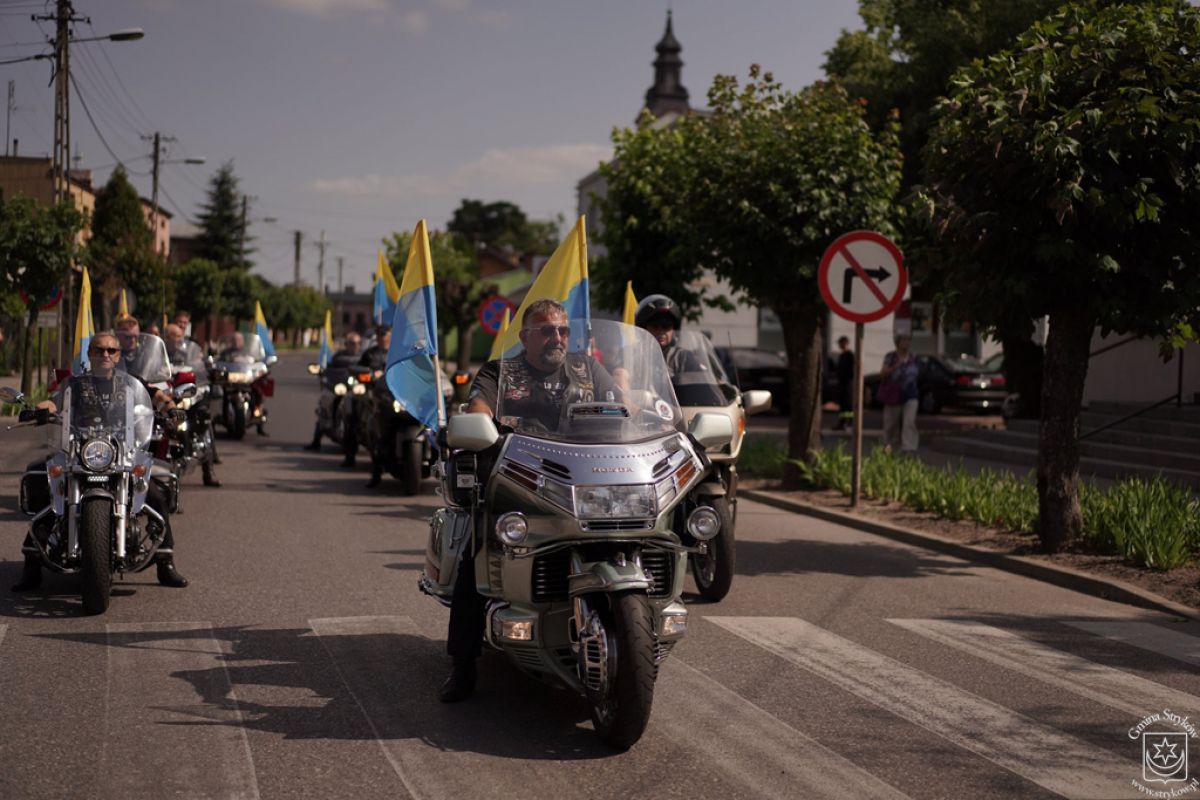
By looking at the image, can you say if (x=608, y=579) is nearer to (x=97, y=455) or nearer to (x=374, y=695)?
(x=374, y=695)

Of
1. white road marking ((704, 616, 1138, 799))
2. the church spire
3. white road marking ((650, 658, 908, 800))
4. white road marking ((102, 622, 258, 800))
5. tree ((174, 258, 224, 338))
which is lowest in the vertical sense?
white road marking ((102, 622, 258, 800))

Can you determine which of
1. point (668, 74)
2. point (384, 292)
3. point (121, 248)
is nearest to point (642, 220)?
point (384, 292)

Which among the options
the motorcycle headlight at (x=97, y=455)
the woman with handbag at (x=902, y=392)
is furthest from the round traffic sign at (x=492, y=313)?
the motorcycle headlight at (x=97, y=455)

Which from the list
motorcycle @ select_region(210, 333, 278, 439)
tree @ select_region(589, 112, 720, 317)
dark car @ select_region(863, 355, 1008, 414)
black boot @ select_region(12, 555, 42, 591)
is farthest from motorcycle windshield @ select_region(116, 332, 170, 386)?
dark car @ select_region(863, 355, 1008, 414)

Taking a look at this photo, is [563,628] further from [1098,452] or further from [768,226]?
[1098,452]

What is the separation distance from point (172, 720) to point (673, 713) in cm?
211

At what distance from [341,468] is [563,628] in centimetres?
1259

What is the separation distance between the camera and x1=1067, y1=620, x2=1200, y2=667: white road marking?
7.80 metres

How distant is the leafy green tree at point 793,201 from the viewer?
51.8 feet

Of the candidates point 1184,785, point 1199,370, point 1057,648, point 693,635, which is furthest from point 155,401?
point 1199,370

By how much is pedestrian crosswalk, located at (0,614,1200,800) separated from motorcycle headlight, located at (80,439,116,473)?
95 cm

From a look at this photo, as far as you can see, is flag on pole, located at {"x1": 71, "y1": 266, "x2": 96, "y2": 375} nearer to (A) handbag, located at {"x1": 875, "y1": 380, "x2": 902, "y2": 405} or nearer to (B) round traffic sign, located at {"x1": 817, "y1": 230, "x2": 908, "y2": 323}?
(B) round traffic sign, located at {"x1": 817, "y1": 230, "x2": 908, "y2": 323}

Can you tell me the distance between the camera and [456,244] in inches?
3863

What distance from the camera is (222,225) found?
384ft
